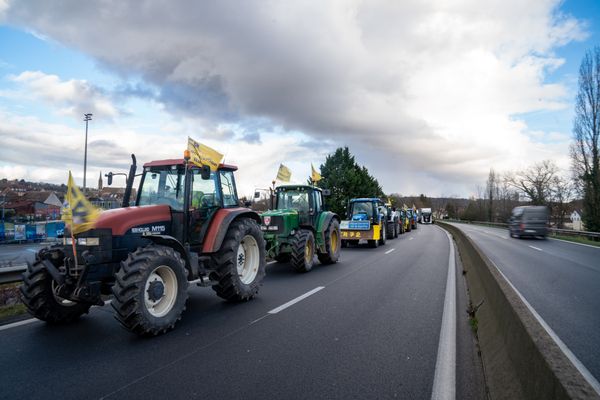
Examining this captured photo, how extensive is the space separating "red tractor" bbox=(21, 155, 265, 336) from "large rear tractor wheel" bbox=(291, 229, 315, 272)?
264cm

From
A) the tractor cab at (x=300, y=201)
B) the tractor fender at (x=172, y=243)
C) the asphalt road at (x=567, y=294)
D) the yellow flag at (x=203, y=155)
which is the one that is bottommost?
the asphalt road at (x=567, y=294)

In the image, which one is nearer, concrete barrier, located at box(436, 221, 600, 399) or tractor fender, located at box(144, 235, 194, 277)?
concrete barrier, located at box(436, 221, 600, 399)

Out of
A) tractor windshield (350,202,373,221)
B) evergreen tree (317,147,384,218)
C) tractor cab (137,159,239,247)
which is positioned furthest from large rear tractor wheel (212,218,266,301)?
evergreen tree (317,147,384,218)

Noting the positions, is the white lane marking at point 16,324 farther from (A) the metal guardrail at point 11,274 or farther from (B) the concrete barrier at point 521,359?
(B) the concrete barrier at point 521,359

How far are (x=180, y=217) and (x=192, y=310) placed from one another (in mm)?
1583

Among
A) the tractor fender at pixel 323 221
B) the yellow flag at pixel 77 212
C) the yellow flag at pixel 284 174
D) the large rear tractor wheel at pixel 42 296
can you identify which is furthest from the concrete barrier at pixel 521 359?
the yellow flag at pixel 284 174

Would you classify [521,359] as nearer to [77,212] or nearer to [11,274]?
[77,212]

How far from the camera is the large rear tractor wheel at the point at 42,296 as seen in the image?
16.6 ft

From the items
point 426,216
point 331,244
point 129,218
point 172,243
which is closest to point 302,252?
point 331,244

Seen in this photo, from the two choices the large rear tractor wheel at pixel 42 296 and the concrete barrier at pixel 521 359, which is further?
the large rear tractor wheel at pixel 42 296

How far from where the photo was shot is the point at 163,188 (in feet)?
21.3

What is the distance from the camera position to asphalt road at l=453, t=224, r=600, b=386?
5.06 m

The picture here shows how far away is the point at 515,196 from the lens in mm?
61688

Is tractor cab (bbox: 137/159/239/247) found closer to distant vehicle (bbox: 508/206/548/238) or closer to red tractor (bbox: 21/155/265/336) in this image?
red tractor (bbox: 21/155/265/336)
